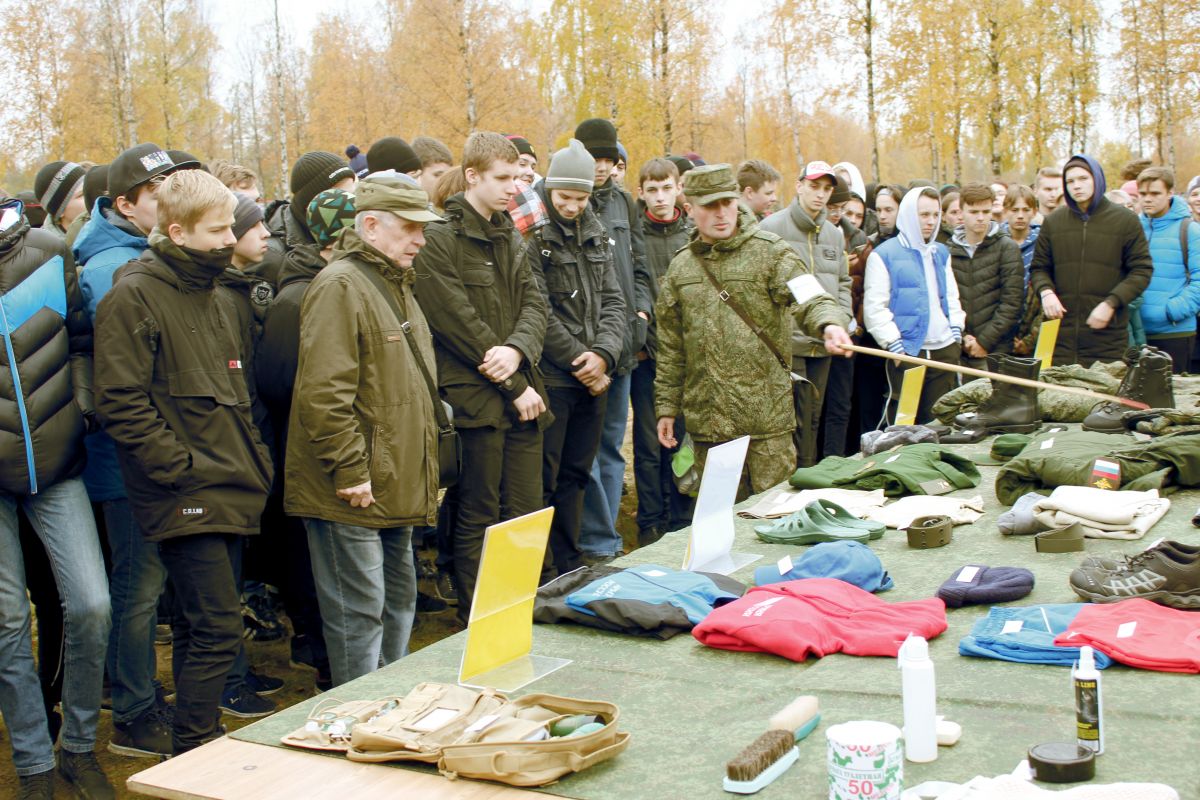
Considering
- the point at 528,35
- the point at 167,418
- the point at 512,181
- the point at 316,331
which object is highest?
the point at 528,35

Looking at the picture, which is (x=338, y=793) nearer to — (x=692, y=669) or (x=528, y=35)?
(x=692, y=669)

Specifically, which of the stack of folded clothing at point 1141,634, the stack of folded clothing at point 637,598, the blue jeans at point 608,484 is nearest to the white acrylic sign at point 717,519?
the stack of folded clothing at point 637,598

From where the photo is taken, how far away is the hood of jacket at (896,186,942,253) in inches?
267

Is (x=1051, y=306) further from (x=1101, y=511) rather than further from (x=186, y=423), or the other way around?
(x=186, y=423)

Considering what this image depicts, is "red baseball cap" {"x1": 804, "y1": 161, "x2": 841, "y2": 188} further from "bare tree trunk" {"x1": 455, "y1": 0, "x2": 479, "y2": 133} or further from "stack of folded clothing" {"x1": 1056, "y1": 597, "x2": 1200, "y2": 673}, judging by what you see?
"bare tree trunk" {"x1": 455, "y1": 0, "x2": 479, "y2": 133}

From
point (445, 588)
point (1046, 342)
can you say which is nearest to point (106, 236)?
point (445, 588)

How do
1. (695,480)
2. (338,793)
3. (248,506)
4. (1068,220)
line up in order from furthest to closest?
(1068,220) < (695,480) < (248,506) < (338,793)

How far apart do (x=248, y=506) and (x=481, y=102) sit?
26174 millimetres

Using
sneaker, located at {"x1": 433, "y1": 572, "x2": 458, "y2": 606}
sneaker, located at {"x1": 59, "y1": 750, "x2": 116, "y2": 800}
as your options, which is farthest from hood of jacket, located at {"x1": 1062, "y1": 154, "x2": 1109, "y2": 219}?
sneaker, located at {"x1": 59, "y1": 750, "x2": 116, "y2": 800}

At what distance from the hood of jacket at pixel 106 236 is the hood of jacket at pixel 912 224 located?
14.4ft

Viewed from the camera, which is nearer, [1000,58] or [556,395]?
[556,395]

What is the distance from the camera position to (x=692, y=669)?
2855 mm

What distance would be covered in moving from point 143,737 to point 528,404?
189 cm

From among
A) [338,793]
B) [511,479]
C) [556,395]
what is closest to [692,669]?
[338,793]
